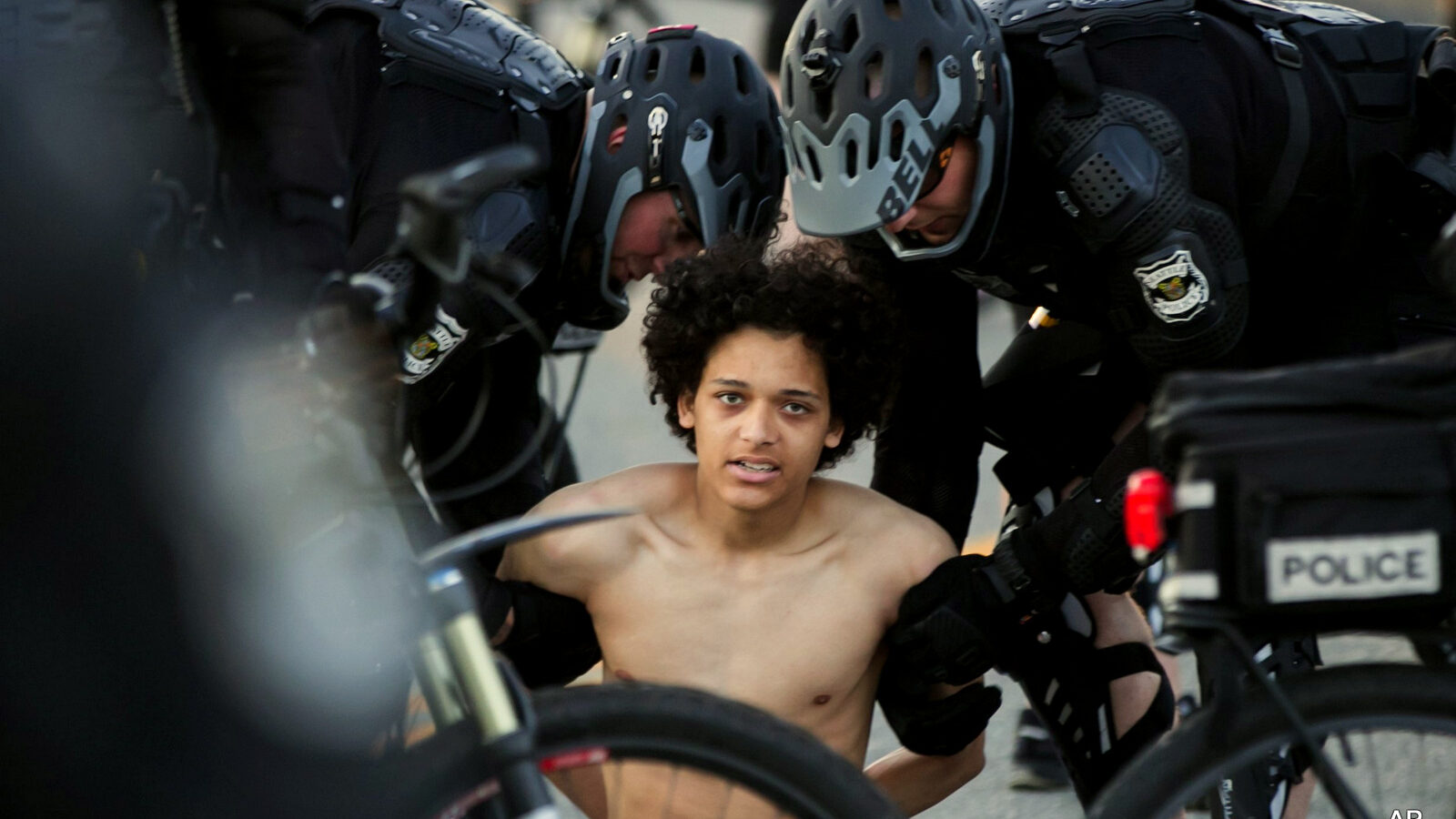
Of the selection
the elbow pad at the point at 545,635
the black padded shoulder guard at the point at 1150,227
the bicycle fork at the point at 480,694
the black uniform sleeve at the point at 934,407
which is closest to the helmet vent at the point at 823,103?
the black padded shoulder guard at the point at 1150,227

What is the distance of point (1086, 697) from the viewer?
3387 millimetres

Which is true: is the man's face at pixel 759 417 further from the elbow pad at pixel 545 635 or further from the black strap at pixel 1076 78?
the black strap at pixel 1076 78

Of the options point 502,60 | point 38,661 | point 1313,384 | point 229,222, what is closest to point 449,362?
point 502,60

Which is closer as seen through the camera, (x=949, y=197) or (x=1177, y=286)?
(x=1177, y=286)

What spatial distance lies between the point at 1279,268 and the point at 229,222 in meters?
2.07

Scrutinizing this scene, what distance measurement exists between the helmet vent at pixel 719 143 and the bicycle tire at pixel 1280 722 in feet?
5.75

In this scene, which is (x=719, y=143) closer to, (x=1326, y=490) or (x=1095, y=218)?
(x=1095, y=218)

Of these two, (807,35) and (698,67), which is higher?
(698,67)

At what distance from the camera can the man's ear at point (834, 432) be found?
3283 millimetres

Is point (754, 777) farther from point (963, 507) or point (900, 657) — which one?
point (963, 507)

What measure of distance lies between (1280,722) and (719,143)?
183cm

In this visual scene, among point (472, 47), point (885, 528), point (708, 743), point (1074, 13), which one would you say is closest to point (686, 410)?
point (885, 528)

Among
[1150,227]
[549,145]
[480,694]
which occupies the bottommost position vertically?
[480,694]

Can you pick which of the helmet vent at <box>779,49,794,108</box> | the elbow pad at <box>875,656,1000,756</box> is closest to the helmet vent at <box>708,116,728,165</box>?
the helmet vent at <box>779,49,794,108</box>
